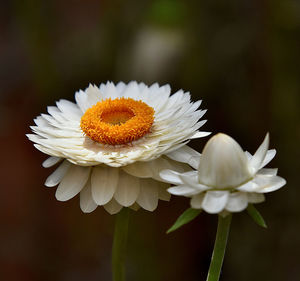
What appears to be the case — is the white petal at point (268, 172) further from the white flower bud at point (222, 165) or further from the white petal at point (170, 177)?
the white petal at point (170, 177)

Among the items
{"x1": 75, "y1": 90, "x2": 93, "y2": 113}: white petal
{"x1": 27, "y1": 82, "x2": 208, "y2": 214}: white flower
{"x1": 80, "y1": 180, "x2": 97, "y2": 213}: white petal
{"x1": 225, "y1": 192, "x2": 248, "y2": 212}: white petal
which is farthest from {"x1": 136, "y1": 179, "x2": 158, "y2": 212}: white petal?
{"x1": 75, "y1": 90, "x2": 93, "y2": 113}: white petal

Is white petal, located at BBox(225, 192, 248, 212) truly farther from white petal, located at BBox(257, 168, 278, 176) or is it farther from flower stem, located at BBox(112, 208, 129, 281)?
flower stem, located at BBox(112, 208, 129, 281)

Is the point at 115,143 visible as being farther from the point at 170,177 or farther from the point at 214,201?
the point at 214,201

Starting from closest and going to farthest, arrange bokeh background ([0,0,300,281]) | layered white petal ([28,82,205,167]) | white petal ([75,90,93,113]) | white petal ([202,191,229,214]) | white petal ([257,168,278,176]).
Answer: white petal ([202,191,229,214]) → white petal ([257,168,278,176]) → layered white petal ([28,82,205,167]) → white petal ([75,90,93,113]) → bokeh background ([0,0,300,281])

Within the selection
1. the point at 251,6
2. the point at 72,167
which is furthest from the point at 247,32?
the point at 72,167

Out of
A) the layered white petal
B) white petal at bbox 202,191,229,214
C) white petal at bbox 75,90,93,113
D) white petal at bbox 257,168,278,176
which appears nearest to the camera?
white petal at bbox 202,191,229,214

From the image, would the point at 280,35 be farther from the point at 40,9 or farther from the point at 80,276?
the point at 80,276

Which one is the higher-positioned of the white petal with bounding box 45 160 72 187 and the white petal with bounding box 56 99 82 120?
the white petal with bounding box 56 99 82 120
